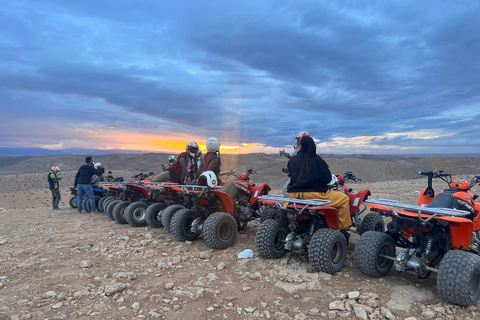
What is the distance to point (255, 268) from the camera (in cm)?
472

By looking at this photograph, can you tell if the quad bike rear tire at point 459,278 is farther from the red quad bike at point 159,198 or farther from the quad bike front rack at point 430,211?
the red quad bike at point 159,198

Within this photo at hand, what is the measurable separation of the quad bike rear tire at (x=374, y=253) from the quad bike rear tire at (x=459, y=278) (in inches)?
28.9

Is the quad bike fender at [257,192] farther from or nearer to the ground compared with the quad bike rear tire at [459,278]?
farther from the ground

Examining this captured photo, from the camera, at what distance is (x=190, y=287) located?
4.12 metres

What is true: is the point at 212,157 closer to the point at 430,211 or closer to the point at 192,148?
the point at 192,148

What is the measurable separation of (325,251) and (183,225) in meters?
2.92

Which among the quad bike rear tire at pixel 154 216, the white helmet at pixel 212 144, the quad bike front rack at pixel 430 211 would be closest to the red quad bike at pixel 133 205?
the quad bike rear tire at pixel 154 216

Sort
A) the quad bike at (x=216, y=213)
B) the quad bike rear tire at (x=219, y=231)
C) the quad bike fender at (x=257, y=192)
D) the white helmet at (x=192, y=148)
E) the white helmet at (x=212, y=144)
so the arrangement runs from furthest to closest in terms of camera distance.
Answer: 1. the white helmet at (x=192, y=148)
2. the white helmet at (x=212, y=144)
3. the quad bike fender at (x=257, y=192)
4. the quad bike at (x=216, y=213)
5. the quad bike rear tire at (x=219, y=231)

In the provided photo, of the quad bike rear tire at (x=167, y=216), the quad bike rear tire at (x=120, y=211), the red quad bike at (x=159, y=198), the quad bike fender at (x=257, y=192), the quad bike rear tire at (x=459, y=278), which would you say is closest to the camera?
the quad bike rear tire at (x=459, y=278)

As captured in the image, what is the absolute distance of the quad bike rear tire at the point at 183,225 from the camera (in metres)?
6.07

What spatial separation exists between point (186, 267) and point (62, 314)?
5.90 ft

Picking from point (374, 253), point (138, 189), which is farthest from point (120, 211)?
point (374, 253)

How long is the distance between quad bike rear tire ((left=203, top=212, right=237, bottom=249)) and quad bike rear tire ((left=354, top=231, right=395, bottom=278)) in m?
2.37

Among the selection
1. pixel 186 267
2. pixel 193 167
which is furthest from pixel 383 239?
pixel 193 167
